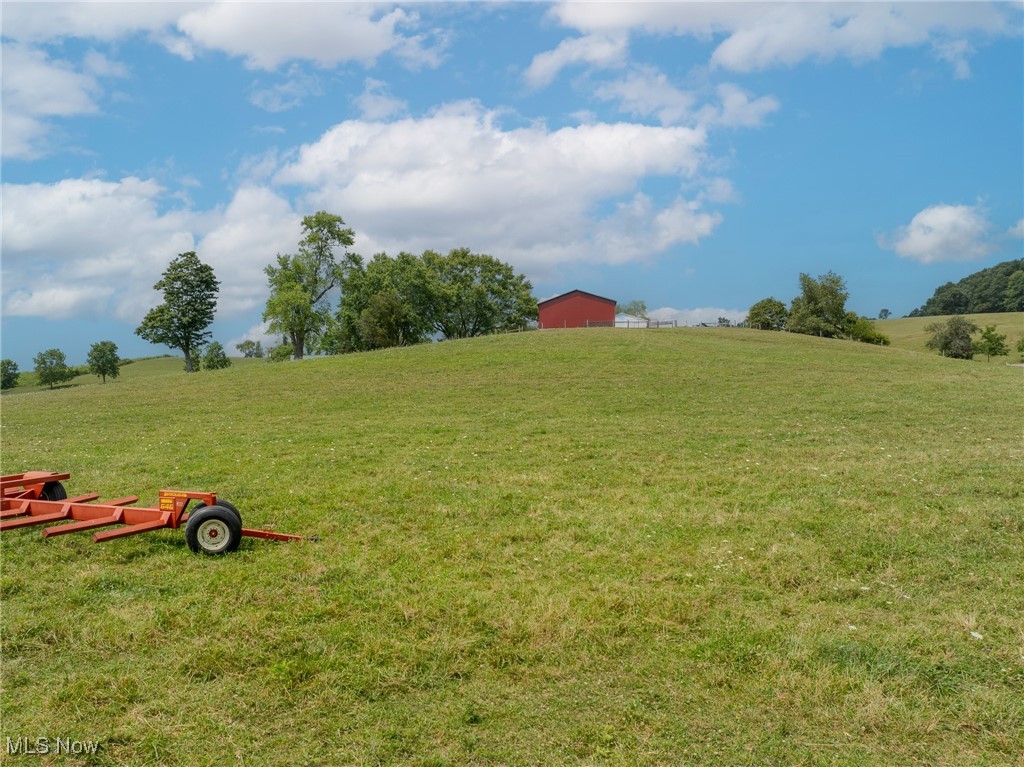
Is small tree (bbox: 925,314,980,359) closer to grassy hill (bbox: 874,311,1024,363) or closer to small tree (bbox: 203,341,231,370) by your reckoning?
grassy hill (bbox: 874,311,1024,363)

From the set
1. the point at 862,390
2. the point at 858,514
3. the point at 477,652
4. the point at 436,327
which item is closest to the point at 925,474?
the point at 858,514

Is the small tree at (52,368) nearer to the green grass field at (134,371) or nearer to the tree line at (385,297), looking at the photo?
the green grass field at (134,371)

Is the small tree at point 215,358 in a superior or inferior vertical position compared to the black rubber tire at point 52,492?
superior

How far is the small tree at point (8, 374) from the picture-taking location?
335 feet

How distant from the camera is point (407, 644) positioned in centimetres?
606

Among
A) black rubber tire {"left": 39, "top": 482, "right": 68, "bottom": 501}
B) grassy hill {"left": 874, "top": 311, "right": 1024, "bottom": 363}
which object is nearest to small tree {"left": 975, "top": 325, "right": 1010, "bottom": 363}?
grassy hill {"left": 874, "top": 311, "right": 1024, "bottom": 363}

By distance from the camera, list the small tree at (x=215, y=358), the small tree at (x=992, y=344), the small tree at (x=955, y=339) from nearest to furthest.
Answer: the small tree at (x=992, y=344)
the small tree at (x=955, y=339)
the small tree at (x=215, y=358)

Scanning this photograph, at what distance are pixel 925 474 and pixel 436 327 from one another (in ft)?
288

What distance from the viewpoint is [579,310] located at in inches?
3669

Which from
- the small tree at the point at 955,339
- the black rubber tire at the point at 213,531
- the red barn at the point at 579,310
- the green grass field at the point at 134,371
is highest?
the red barn at the point at 579,310

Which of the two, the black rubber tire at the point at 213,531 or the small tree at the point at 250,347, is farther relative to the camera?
the small tree at the point at 250,347

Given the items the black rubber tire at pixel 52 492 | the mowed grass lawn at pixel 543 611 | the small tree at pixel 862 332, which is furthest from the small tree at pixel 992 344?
the black rubber tire at pixel 52 492

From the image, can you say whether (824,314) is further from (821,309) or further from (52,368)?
(52,368)

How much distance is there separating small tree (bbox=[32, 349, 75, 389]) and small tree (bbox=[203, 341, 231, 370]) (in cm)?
2382
